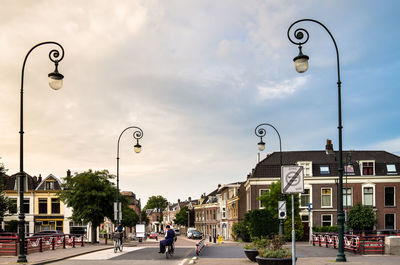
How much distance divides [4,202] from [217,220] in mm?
62857

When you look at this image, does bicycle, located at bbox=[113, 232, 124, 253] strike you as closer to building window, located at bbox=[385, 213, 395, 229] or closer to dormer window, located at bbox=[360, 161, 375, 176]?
dormer window, located at bbox=[360, 161, 375, 176]

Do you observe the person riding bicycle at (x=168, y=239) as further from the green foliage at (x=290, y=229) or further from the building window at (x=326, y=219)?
the building window at (x=326, y=219)

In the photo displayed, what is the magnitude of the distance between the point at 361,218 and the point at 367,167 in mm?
6549

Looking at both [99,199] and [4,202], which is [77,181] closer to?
[99,199]

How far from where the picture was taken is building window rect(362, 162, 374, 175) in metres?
55.7

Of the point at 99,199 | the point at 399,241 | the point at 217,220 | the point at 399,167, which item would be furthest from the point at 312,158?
the point at 217,220

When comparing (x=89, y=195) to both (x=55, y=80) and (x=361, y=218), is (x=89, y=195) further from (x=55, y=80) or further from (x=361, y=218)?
(x=361, y=218)

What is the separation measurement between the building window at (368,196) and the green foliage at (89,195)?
1158 inches

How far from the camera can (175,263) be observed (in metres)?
19.2

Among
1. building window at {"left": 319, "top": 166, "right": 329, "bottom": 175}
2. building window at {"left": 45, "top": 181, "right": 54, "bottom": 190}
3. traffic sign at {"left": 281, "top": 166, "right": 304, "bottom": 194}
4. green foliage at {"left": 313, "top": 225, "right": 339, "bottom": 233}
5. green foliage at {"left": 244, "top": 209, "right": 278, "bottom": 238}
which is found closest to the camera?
traffic sign at {"left": 281, "top": 166, "right": 304, "bottom": 194}

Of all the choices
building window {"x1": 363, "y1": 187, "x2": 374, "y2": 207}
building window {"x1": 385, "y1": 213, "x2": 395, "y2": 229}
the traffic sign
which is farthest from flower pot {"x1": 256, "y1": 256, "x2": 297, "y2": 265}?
building window {"x1": 385, "y1": 213, "x2": 395, "y2": 229}

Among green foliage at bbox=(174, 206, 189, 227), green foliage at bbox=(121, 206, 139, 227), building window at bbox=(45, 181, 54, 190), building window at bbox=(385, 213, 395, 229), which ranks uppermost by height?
building window at bbox=(45, 181, 54, 190)

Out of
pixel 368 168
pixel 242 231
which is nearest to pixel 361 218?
pixel 368 168

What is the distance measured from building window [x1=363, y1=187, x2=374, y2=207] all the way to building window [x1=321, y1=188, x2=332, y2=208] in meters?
3.94
